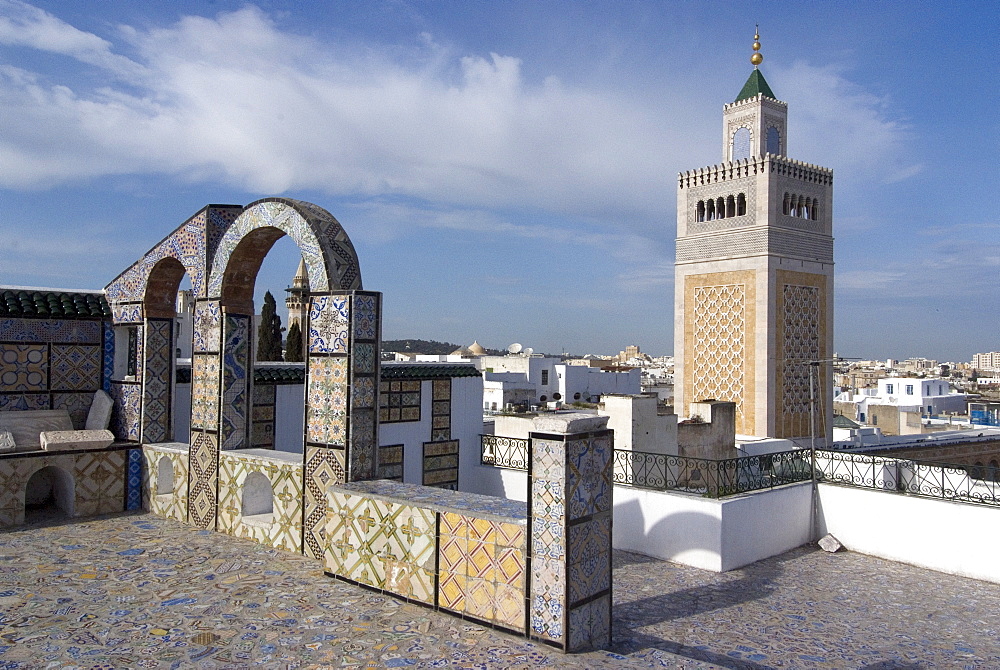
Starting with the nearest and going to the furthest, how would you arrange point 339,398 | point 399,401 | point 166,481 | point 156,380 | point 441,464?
point 339,398
point 166,481
point 156,380
point 399,401
point 441,464

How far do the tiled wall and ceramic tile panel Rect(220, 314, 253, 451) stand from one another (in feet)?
7.40

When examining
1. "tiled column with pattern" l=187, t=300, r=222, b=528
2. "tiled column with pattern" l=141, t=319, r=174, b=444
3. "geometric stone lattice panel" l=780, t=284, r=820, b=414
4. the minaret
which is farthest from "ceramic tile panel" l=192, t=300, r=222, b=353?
"geometric stone lattice panel" l=780, t=284, r=820, b=414

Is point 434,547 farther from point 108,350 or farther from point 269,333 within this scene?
point 269,333

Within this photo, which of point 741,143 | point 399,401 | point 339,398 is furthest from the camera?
point 741,143

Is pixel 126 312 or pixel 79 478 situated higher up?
pixel 126 312

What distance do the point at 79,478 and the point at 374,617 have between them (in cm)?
407

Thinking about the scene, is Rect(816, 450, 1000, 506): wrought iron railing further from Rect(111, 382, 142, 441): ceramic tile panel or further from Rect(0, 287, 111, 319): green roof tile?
Rect(0, 287, 111, 319): green roof tile

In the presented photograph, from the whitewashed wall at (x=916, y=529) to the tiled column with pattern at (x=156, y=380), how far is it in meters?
6.68

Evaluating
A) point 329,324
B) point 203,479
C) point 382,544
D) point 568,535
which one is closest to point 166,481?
point 203,479

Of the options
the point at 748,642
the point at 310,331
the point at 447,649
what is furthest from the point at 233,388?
the point at 748,642

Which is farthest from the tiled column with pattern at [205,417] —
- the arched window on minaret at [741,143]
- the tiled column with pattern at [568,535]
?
the arched window on minaret at [741,143]

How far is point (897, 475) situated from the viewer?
7.64 m

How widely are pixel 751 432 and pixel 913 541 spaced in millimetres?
7438

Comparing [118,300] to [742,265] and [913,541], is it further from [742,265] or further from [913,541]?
[742,265]
